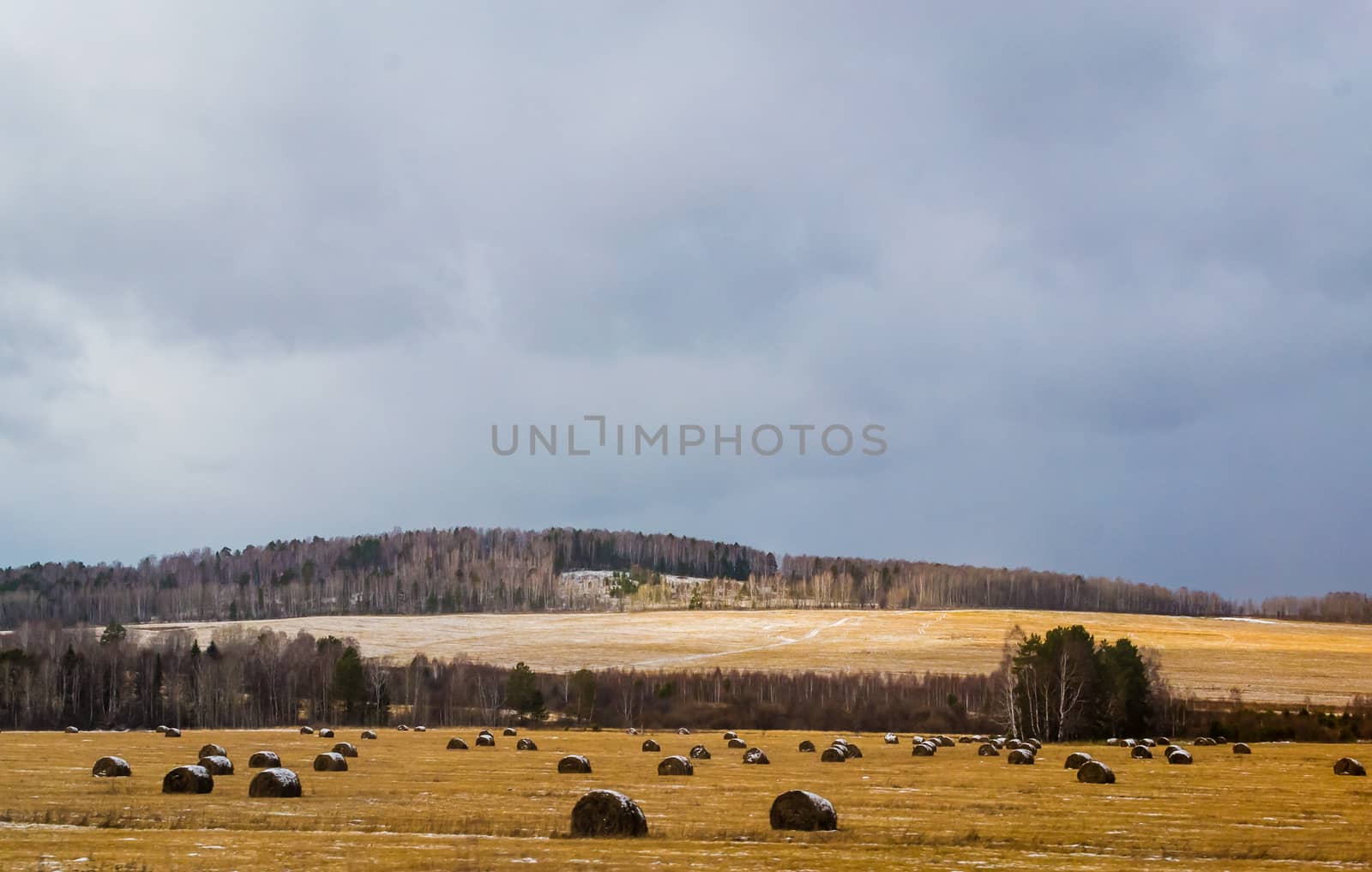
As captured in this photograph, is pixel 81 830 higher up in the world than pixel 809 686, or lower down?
higher up

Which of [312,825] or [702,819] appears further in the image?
[702,819]

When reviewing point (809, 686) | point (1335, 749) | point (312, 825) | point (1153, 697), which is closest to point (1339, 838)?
point (312, 825)

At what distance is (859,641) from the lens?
157m

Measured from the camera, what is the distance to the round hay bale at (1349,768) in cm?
4316

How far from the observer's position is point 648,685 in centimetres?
12500

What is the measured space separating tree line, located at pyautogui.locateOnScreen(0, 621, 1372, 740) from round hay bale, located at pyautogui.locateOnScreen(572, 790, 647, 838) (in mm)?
70698

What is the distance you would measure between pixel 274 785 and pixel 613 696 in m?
92.5

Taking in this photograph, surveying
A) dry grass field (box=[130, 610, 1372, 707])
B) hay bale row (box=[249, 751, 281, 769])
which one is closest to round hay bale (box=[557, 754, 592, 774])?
hay bale row (box=[249, 751, 281, 769])

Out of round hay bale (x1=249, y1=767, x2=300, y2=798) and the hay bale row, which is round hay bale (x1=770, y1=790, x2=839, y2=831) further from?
the hay bale row

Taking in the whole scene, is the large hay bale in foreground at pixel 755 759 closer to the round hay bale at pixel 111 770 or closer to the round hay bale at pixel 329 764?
the round hay bale at pixel 329 764

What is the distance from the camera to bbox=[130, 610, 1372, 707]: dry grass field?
398 feet

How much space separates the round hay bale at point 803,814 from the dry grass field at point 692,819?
0.41m

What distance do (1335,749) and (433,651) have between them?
112888mm

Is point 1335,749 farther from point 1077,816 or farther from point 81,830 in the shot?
point 81,830
